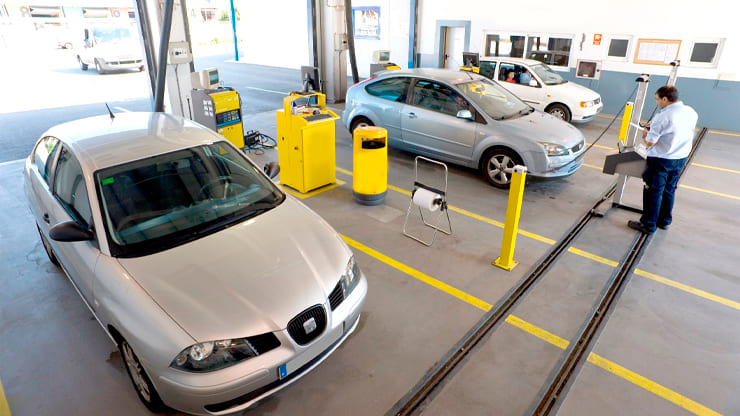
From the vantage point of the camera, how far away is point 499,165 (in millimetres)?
6496

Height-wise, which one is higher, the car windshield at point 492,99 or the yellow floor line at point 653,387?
the car windshield at point 492,99

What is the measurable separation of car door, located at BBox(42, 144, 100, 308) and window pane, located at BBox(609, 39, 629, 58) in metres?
11.9

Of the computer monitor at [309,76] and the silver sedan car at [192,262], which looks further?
the computer monitor at [309,76]

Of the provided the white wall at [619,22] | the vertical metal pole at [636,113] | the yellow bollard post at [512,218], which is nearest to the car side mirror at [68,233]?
the yellow bollard post at [512,218]

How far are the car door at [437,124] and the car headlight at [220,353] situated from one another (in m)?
4.91

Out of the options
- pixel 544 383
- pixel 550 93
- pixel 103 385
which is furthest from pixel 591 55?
pixel 103 385

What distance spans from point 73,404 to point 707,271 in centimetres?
603

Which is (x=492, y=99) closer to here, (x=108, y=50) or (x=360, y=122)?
(x=360, y=122)

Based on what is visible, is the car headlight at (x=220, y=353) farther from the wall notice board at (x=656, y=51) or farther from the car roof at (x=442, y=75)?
the wall notice board at (x=656, y=51)

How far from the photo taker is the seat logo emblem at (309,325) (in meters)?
2.77

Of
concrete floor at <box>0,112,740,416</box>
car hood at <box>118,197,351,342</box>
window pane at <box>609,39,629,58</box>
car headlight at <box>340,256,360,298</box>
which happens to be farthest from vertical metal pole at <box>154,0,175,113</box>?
window pane at <box>609,39,629,58</box>

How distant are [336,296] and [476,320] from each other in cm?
152

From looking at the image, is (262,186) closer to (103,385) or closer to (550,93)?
(103,385)

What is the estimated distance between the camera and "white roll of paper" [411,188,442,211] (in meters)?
4.87
